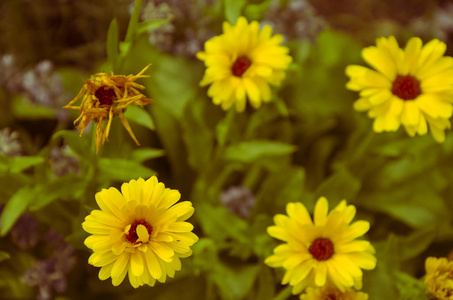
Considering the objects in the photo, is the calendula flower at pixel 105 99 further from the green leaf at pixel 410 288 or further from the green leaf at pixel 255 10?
the green leaf at pixel 410 288

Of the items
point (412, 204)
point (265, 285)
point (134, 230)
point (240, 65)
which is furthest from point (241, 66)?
point (412, 204)

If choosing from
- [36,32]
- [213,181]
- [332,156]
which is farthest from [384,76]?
[36,32]

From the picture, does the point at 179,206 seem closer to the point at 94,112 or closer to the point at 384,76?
the point at 94,112

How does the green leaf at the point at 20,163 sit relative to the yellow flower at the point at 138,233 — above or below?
above

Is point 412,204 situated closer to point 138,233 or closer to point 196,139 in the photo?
point 196,139

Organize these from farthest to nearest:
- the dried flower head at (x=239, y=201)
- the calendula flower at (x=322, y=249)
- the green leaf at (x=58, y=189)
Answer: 1. the dried flower head at (x=239, y=201)
2. the green leaf at (x=58, y=189)
3. the calendula flower at (x=322, y=249)

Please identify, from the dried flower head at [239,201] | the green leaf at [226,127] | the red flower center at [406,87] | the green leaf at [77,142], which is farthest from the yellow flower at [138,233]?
the dried flower head at [239,201]
